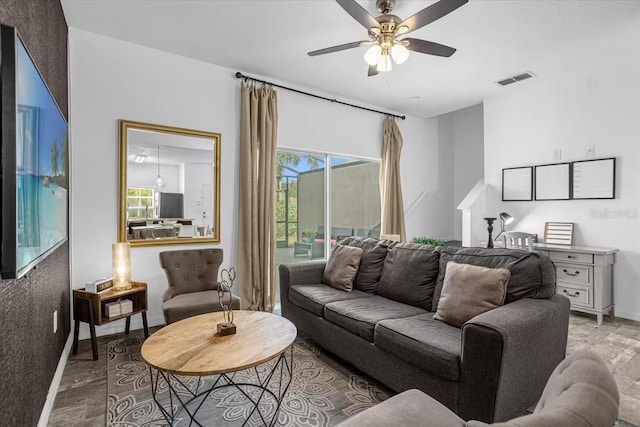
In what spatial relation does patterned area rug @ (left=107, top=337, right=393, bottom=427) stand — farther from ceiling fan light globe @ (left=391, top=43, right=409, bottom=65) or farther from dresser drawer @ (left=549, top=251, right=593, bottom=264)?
dresser drawer @ (left=549, top=251, right=593, bottom=264)

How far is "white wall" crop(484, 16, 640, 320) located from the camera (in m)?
3.53

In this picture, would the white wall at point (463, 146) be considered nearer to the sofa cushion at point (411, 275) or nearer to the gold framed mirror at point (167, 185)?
the sofa cushion at point (411, 275)

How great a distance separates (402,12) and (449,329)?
8.15ft

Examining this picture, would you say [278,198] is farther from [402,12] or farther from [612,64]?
[612,64]

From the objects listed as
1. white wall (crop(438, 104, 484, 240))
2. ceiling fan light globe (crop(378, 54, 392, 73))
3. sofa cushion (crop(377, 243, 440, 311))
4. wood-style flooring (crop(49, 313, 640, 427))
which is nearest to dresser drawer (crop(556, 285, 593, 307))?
wood-style flooring (crop(49, 313, 640, 427))

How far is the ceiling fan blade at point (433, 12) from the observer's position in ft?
6.49

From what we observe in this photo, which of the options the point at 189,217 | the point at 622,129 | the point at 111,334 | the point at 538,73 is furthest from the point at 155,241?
the point at 622,129

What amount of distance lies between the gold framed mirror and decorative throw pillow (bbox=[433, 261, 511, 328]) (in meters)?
2.55

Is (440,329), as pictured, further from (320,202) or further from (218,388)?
(320,202)

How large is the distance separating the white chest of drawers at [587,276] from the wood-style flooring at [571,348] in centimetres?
17

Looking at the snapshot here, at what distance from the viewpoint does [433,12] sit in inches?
83.6

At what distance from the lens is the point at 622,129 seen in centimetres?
362

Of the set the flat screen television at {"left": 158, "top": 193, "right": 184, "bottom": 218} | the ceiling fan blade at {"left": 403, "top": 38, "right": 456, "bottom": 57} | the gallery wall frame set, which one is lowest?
the flat screen television at {"left": 158, "top": 193, "right": 184, "bottom": 218}

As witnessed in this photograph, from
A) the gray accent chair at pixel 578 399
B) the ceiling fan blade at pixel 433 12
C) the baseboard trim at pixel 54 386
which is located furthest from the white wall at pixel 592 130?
the baseboard trim at pixel 54 386
